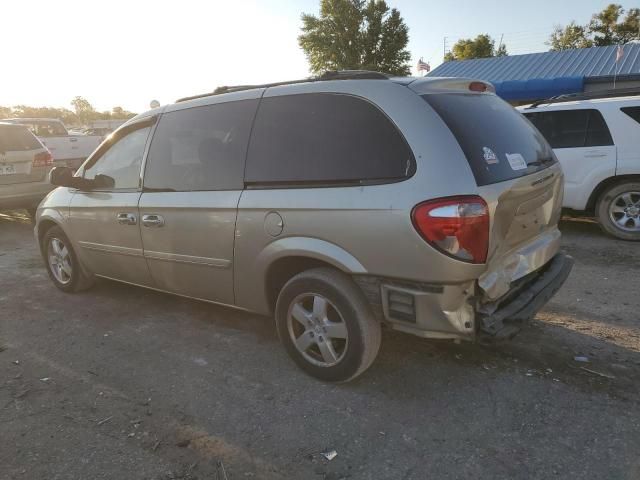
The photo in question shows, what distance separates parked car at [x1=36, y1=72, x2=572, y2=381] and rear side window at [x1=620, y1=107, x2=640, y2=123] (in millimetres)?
3649

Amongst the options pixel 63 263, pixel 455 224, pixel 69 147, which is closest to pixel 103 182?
pixel 63 263

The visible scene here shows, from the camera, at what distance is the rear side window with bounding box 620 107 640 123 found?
19.5 ft

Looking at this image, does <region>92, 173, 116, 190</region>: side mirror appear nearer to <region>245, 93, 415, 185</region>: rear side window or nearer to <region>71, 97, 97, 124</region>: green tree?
<region>245, 93, 415, 185</region>: rear side window

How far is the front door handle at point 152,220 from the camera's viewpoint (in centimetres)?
356

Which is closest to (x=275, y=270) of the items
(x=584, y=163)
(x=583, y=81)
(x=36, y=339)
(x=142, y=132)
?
(x=142, y=132)

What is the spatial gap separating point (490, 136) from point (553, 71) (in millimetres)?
19071

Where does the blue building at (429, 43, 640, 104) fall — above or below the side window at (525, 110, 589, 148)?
above

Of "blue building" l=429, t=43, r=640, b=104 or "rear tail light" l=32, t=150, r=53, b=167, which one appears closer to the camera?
"rear tail light" l=32, t=150, r=53, b=167

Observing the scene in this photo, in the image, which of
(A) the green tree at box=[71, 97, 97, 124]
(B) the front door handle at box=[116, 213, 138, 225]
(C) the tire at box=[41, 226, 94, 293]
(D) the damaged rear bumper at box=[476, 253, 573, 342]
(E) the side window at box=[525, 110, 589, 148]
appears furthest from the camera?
(A) the green tree at box=[71, 97, 97, 124]

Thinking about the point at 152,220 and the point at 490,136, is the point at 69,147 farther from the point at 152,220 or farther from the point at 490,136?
the point at 490,136

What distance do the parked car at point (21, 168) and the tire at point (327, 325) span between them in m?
6.82

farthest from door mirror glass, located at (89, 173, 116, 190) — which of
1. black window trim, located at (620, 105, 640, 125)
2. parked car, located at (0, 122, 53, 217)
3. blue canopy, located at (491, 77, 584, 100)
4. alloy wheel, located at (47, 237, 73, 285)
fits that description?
blue canopy, located at (491, 77, 584, 100)

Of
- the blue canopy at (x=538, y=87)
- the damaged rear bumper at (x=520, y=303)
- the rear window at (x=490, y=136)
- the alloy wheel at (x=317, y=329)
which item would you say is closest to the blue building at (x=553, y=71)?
the blue canopy at (x=538, y=87)

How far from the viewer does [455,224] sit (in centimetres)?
230
